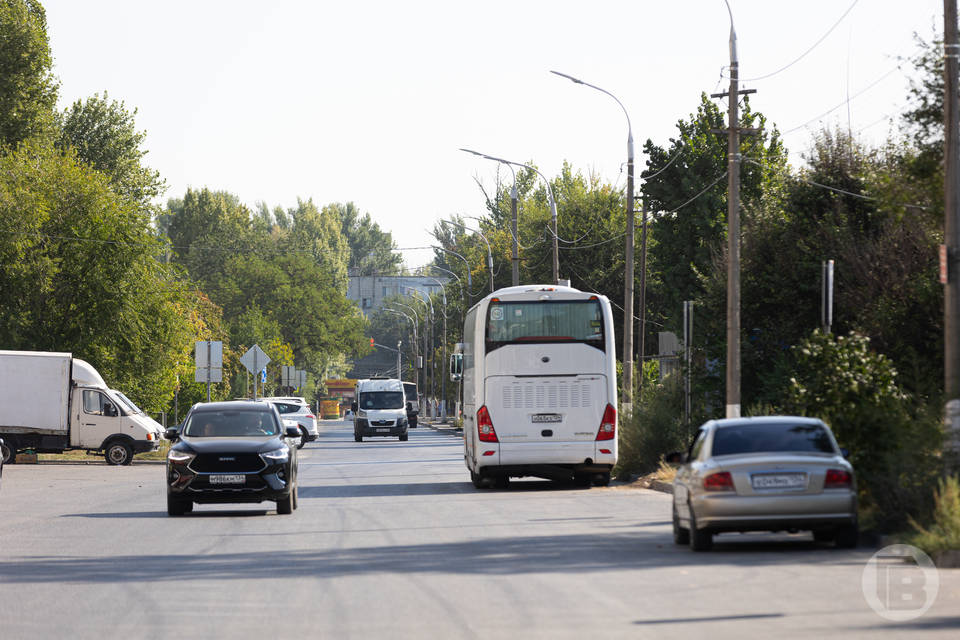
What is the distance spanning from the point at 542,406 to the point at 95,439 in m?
18.8

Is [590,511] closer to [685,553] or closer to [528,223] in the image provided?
[685,553]

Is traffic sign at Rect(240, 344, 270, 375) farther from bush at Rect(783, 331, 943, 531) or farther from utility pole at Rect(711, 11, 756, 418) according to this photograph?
bush at Rect(783, 331, 943, 531)

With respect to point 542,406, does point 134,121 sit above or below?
above

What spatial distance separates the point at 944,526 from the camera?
45.8 ft

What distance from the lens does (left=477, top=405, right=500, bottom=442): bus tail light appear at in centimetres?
2789

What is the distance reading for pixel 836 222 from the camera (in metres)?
31.8

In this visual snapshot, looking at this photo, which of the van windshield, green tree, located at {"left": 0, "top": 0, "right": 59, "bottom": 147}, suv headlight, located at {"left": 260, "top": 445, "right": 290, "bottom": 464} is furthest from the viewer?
the van windshield

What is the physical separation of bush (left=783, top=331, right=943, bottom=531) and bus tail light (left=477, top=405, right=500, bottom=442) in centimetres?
903

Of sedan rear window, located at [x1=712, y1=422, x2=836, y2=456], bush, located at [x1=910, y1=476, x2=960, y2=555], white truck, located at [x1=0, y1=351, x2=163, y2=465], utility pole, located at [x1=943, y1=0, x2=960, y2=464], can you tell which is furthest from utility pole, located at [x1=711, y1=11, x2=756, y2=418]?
white truck, located at [x1=0, y1=351, x2=163, y2=465]

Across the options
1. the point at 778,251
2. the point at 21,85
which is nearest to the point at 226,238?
the point at 21,85

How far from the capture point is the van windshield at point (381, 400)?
69375 mm

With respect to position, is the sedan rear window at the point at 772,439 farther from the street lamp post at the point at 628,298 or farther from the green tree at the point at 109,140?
the green tree at the point at 109,140

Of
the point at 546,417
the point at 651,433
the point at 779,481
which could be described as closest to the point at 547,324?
the point at 546,417

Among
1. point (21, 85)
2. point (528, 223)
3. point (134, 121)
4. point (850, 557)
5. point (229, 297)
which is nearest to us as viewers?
point (850, 557)
